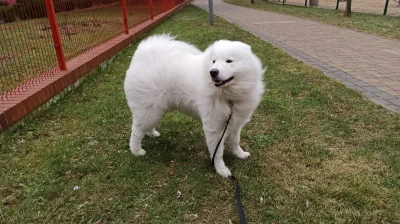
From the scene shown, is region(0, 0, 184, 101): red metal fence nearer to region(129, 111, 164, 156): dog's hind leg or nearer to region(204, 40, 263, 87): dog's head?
region(129, 111, 164, 156): dog's hind leg

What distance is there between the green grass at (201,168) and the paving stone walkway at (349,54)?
2.29 feet

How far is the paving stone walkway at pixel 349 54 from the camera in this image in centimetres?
493

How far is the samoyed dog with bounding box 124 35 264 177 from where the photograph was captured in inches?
102

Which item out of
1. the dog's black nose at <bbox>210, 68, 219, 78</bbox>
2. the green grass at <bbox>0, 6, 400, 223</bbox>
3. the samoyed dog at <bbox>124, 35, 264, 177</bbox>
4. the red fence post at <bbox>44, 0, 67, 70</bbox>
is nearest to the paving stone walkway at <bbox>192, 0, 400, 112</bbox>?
the green grass at <bbox>0, 6, 400, 223</bbox>

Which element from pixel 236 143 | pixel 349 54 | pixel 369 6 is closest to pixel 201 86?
pixel 236 143

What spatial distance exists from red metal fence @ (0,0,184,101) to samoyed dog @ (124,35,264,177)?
2.14 m

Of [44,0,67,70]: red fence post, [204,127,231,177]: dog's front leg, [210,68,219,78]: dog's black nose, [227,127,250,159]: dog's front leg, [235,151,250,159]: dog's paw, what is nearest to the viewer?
[210,68,219,78]: dog's black nose

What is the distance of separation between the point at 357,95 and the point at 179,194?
10.6 ft

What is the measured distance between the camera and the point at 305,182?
2.79m

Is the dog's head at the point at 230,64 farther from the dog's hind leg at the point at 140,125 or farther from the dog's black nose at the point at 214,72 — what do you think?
the dog's hind leg at the point at 140,125

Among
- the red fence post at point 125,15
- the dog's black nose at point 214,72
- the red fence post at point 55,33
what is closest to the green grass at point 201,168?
the red fence post at point 55,33

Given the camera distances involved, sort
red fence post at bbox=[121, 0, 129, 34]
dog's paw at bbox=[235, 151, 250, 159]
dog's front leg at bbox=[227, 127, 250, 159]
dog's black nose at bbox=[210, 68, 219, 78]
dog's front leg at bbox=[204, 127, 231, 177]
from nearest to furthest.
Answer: dog's black nose at bbox=[210, 68, 219, 78] < dog's front leg at bbox=[204, 127, 231, 177] < dog's front leg at bbox=[227, 127, 250, 159] < dog's paw at bbox=[235, 151, 250, 159] < red fence post at bbox=[121, 0, 129, 34]

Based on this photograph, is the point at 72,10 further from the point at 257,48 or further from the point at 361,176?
the point at 361,176

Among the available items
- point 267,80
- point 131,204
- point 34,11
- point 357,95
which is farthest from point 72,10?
point 357,95
